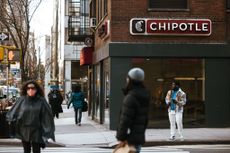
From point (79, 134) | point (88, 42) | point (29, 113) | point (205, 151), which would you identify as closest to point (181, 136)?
point (205, 151)

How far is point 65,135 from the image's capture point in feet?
66.6

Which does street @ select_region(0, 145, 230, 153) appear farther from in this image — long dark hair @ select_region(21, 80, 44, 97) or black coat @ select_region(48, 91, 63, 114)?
black coat @ select_region(48, 91, 63, 114)

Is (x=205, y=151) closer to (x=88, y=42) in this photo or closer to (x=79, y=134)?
(x=79, y=134)

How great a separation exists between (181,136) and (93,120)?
38.7ft

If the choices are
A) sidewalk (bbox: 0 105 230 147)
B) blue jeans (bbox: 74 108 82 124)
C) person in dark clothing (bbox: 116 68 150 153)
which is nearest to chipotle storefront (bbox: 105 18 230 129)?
sidewalk (bbox: 0 105 230 147)

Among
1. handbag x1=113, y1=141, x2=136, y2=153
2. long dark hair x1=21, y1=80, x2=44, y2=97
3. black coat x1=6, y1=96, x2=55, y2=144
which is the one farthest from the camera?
long dark hair x1=21, y1=80, x2=44, y2=97

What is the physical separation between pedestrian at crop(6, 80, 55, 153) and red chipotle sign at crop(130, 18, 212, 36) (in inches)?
477

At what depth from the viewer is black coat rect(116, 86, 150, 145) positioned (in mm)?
7516

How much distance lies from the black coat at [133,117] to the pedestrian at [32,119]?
2465 mm

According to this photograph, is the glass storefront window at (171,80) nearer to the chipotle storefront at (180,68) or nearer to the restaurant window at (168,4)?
the chipotle storefront at (180,68)

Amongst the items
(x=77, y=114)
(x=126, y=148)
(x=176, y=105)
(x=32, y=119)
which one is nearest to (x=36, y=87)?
(x=32, y=119)

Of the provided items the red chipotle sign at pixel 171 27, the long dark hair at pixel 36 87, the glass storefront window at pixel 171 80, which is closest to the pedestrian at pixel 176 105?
the glass storefront window at pixel 171 80

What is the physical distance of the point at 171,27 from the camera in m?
21.8

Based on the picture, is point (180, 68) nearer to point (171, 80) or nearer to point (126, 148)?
point (171, 80)
